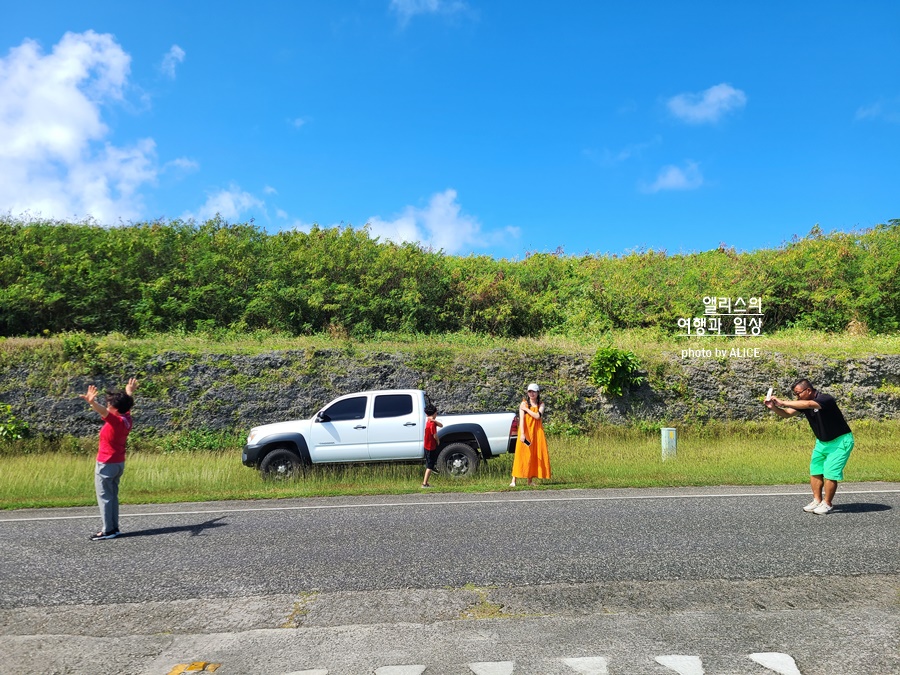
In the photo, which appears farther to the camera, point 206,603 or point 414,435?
point 414,435

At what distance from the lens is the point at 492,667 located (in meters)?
4.50

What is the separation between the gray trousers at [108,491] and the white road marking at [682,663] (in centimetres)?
725

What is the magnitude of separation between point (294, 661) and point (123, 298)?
84.5 ft

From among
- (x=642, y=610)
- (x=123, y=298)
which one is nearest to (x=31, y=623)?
(x=642, y=610)

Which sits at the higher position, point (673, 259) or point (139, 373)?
point (673, 259)

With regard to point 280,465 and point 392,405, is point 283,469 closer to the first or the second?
point 280,465

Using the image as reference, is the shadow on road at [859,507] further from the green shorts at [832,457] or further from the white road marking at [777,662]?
the white road marking at [777,662]

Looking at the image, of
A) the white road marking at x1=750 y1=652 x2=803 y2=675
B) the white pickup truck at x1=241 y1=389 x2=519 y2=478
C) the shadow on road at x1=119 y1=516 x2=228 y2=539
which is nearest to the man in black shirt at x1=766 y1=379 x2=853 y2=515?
the white road marking at x1=750 y1=652 x2=803 y2=675

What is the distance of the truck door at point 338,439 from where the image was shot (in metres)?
14.1

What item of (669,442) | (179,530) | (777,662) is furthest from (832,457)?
(179,530)

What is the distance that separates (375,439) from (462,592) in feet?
27.0

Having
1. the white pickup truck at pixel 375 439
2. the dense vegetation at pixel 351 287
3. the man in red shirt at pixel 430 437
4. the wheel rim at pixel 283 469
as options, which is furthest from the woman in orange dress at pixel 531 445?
the dense vegetation at pixel 351 287

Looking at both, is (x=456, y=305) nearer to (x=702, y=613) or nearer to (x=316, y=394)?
(x=316, y=394)

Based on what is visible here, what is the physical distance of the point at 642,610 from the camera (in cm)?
558
